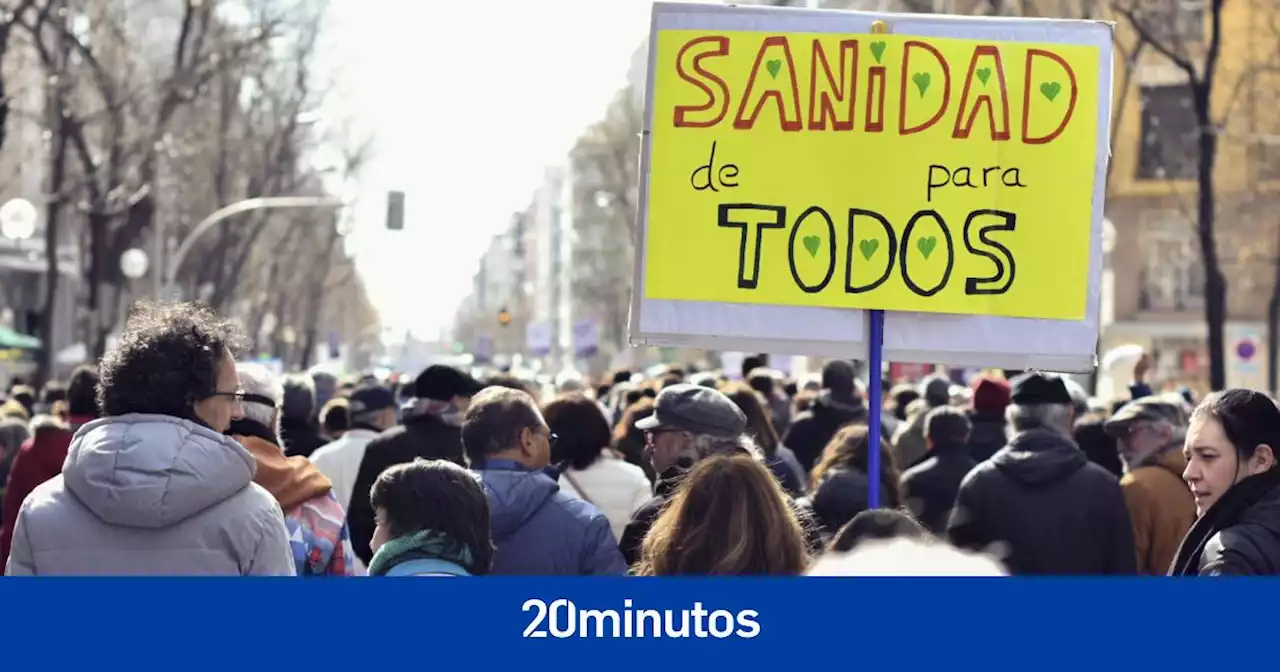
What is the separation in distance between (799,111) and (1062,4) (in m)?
27.3

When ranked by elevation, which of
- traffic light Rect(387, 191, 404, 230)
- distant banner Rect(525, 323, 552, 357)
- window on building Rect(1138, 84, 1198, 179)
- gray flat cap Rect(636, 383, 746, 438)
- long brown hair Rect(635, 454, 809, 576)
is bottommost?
distant banner Rect(525, 323, 552, 357)

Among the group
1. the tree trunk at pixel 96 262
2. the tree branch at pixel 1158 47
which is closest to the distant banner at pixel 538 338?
the tree trunk at pixel 96 262

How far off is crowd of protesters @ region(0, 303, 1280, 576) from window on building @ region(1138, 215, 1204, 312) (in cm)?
4062

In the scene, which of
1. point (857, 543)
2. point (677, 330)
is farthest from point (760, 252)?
point (857, 543)

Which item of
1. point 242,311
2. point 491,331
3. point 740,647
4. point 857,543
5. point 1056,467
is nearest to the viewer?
point 740,647

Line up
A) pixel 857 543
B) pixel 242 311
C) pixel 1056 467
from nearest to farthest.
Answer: pixel 857 543 → pixel 1056 467 → pixel 242 311

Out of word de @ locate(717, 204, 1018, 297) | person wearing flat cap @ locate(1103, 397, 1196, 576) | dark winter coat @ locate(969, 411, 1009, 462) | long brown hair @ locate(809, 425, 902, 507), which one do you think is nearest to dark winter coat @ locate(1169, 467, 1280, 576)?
word de @ locate(717, 204, 1018, 297)

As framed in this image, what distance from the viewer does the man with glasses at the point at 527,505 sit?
6078mm

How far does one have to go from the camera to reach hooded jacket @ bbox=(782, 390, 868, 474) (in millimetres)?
12328

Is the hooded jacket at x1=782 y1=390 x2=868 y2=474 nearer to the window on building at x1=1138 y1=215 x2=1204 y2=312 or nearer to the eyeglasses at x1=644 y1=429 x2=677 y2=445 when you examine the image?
the eyeglasses at x1=644 y1=429 x2=677 y2=445

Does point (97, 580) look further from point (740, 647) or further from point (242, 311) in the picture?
point (242, 311)

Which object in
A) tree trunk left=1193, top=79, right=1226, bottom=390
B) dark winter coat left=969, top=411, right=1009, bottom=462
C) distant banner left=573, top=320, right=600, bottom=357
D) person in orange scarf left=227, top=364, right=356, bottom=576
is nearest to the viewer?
person in orange scarf left=227, top=364, right=356, bottom=576

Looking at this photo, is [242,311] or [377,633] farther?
[242,311]

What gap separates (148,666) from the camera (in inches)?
101
